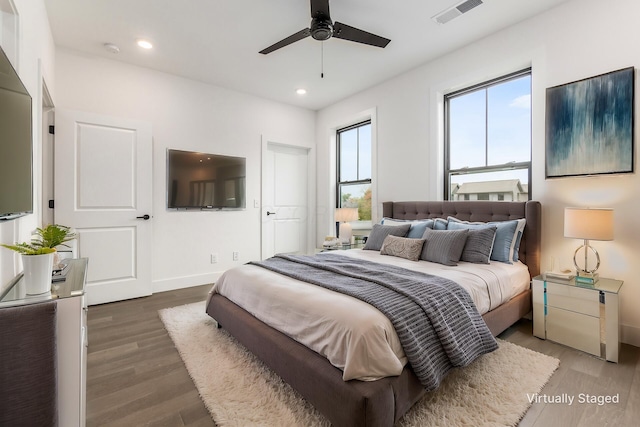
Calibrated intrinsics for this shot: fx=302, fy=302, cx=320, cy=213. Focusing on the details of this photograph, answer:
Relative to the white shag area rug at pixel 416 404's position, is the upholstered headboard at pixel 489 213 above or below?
above

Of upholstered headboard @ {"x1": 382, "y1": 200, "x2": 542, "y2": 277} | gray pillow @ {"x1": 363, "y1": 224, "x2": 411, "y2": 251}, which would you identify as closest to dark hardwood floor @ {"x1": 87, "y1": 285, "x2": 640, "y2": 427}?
upholstered headboard @ {"x1": 382, "y1": 200, "x2": 542, "y2": 277}

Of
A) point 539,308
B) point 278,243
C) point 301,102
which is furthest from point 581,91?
point 278,243

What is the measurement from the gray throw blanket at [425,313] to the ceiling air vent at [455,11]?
2.34m

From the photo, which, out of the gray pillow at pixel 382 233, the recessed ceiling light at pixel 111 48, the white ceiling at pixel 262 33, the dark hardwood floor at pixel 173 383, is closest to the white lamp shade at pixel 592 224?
the dark hardwood floor at pixel 173 383

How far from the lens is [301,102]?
5.02 m

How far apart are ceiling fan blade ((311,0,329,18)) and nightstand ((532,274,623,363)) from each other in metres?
2.71

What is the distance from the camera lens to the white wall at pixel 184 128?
348 cm

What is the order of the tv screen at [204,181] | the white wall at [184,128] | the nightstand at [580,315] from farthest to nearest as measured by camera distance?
the tv screen at [204,181] → the white wall at [184,128] → the nightstand at [580,315]

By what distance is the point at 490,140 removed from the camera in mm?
3279

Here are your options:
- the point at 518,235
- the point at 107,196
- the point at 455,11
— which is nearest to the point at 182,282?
the point at 107,196

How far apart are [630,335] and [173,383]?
339 centimetres

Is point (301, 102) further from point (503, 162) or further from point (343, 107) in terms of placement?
point (503, 162)

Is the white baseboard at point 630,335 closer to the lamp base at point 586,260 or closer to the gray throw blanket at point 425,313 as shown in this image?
the lamp base at point 586,260

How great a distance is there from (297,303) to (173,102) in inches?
137
